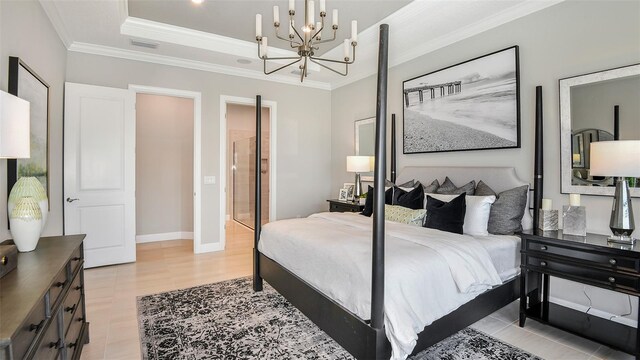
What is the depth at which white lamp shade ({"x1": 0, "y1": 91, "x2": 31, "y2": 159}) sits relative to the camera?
138 centimetres

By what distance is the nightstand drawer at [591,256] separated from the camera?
2.00 meters

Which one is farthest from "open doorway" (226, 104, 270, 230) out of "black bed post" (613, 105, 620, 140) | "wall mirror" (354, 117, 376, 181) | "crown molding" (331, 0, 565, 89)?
"black bed post" (613, 105, 620, 140)

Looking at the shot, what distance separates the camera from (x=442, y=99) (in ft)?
12.4

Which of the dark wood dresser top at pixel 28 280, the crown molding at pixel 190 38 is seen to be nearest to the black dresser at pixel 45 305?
the dark wood dresser top at pixel 28 280

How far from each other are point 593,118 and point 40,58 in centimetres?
465

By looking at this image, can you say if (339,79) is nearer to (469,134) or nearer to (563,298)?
(469,134)

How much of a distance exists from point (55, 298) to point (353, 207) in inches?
137

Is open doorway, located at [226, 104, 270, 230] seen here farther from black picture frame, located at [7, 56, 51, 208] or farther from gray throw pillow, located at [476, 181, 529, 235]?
gray throw pillow, located at [476, 181, 529, 235]

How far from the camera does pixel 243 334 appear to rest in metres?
2.41

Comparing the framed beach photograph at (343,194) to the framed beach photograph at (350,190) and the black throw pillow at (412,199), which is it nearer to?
the framed beach photograph at (350,190)

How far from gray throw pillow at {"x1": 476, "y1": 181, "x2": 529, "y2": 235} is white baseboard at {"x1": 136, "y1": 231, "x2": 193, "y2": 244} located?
4.78 m

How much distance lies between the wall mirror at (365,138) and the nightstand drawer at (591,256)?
2.77 meters

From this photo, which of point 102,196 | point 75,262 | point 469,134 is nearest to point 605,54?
point 469,134

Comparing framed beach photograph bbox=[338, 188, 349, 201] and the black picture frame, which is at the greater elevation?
the black picture frame
